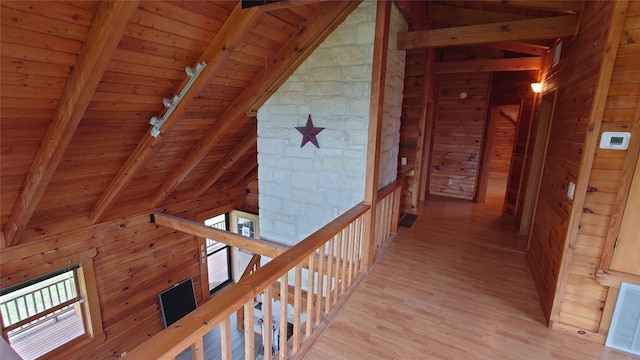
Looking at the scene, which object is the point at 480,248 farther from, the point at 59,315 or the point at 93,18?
the point at 59,315

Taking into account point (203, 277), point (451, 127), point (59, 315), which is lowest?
point (203, 277)

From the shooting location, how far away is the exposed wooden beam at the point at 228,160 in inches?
183

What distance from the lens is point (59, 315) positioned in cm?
405

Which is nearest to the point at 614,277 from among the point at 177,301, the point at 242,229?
the point at 177,301

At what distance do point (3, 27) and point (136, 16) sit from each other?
724 mm

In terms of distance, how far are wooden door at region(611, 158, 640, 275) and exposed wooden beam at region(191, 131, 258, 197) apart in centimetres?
400

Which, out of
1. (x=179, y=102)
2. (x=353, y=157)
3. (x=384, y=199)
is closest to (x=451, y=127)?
(x=384, y=199)

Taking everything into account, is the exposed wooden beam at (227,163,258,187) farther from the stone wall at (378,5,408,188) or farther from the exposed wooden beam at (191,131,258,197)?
the stone wall at (378,5,408,188)

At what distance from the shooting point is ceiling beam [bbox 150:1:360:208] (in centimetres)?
290

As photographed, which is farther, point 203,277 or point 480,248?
point 203,277

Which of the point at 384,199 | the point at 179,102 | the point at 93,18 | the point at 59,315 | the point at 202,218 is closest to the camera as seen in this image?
the point at 93,18

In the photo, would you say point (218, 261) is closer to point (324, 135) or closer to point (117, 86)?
point (324, 135)

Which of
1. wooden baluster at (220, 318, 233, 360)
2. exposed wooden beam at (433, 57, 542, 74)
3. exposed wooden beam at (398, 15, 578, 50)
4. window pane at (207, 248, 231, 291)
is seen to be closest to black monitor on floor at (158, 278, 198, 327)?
window pane at (207, 248, 231, 291)

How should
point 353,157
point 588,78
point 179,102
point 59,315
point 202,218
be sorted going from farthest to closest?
point 202,218, point 59,315, point 353,157, point 179,102, point 588,78
